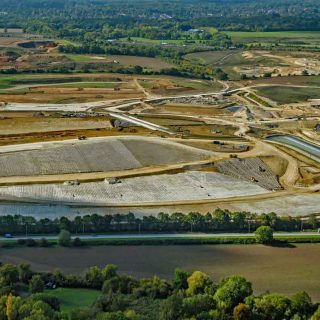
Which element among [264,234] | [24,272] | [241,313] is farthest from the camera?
[264,234]

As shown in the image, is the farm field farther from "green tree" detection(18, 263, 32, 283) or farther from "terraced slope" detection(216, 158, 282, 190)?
"green tree" detection(18, 263, 32, 283)

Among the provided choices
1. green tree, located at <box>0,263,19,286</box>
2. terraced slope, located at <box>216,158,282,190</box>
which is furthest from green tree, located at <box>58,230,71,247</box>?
terraced slope, located at <box>216,158,282,190</box>

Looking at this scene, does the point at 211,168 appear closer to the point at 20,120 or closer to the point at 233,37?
the point at 20,120

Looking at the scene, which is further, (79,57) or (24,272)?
(79,57)

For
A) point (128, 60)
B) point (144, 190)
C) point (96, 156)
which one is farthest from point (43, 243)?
point (128, 60)

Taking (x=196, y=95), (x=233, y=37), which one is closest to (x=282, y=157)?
(x=196, y=95)

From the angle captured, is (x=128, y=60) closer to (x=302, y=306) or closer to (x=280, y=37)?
(x=280, y=37)
